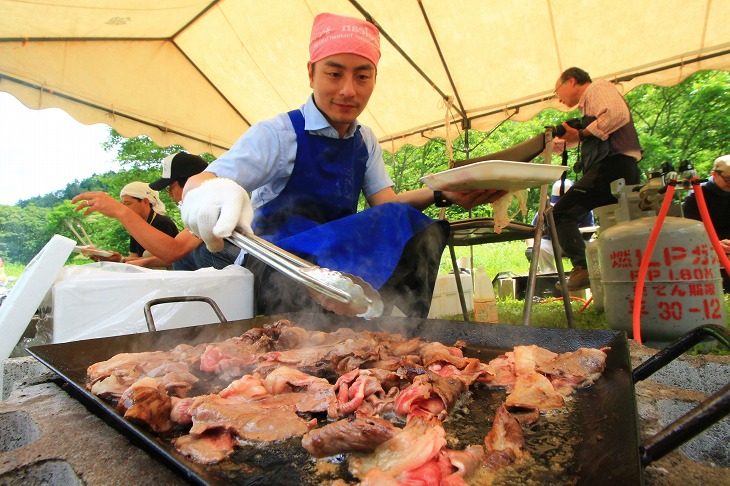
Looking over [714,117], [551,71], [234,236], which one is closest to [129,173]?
[551,71]

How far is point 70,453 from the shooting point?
96cm

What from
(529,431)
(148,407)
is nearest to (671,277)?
(529,431)

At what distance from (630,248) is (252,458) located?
10.4 ft

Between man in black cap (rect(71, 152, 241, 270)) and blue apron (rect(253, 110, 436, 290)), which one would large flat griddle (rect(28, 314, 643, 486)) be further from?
man in black cap (rect(71, 152, 241, 270))

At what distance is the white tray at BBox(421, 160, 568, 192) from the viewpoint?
1911 millimetres

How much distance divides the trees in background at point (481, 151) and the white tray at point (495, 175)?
16.8ft

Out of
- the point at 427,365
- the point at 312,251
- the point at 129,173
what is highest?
the point at 129,173

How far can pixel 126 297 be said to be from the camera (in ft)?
7.78

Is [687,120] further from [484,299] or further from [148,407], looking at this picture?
[148,407]

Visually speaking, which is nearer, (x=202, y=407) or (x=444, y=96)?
(x=202, y=407)

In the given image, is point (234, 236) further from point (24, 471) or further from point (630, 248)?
point (630, 248)

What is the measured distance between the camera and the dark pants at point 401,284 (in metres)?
2.76

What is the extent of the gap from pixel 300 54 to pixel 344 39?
3948 mm

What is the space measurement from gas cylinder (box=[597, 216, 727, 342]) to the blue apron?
1.65m
